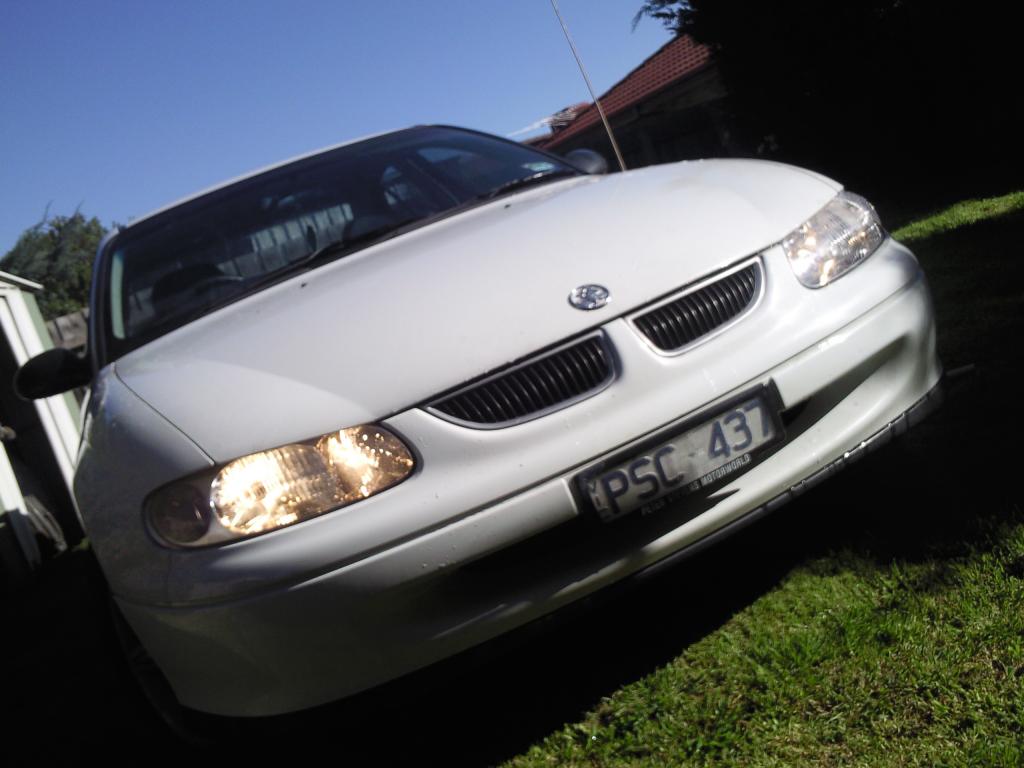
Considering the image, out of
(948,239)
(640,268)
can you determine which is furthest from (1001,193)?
(640,268)

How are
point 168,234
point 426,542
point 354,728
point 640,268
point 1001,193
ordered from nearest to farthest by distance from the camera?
point 426,542
point 640,268
point 354,728
point 168,234
point 1001,193

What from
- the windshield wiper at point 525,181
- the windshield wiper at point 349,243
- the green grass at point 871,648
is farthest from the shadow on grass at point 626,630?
the windshield wiper at point 525,181

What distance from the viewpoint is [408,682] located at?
1.83 metres

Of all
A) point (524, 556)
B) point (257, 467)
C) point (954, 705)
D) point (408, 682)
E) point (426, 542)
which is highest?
point (257, 467)

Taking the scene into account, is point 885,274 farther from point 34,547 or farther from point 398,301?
point 34,547

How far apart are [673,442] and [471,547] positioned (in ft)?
1.53

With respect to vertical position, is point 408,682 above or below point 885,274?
below

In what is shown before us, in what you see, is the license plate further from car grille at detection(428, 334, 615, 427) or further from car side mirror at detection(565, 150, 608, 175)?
car side mirror at detection(565, 150, 608, 175)

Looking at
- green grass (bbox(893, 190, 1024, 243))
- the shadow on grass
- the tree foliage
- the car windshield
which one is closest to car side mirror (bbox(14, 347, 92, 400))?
the car windshield

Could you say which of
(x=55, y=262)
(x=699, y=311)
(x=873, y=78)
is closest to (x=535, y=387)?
(x=699, y=311)

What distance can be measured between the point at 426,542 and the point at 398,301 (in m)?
0.61

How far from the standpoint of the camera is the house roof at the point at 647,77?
17531mm

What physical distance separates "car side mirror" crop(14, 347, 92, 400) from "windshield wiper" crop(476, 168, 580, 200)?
56.3 inches

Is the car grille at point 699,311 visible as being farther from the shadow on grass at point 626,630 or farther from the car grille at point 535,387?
the shadow on grass at point 626,630
